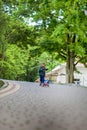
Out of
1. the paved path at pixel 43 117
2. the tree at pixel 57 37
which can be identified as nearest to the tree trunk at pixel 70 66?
the tree at pixel 57 37

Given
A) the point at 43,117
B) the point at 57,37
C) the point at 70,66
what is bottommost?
the point at 43,117

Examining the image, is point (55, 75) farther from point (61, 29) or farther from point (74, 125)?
point (74, 125)

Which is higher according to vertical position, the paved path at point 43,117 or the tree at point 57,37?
the tree at point 57,37

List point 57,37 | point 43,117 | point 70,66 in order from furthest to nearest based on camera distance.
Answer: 1. point 70,66
2. point 57,37
3. point 43,117

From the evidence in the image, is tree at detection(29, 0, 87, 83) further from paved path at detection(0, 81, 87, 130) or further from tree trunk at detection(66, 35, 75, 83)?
paved path at detection(0, 81, 87, 130)

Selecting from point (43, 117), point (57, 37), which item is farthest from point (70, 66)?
point (43, 117)

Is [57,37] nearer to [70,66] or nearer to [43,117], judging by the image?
[70,66]

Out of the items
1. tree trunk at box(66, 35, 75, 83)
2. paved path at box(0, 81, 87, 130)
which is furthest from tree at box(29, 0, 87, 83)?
paved path at box(0, 81, 87, 130)

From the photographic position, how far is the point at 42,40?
163 ft

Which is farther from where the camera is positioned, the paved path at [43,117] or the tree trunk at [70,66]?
the tree trunk at [70,66]

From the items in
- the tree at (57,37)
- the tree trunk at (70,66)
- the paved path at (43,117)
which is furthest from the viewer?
the tree trunk at (70,66)

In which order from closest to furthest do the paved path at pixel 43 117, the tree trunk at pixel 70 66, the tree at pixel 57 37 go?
the paved path at pixel 43 117 < the tree at pixel 57 37 < the tree trunk at pixel 70 66

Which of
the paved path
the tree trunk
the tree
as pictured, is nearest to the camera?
the paved path

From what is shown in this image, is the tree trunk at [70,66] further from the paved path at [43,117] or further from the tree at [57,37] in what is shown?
the paved path at [43,117]
